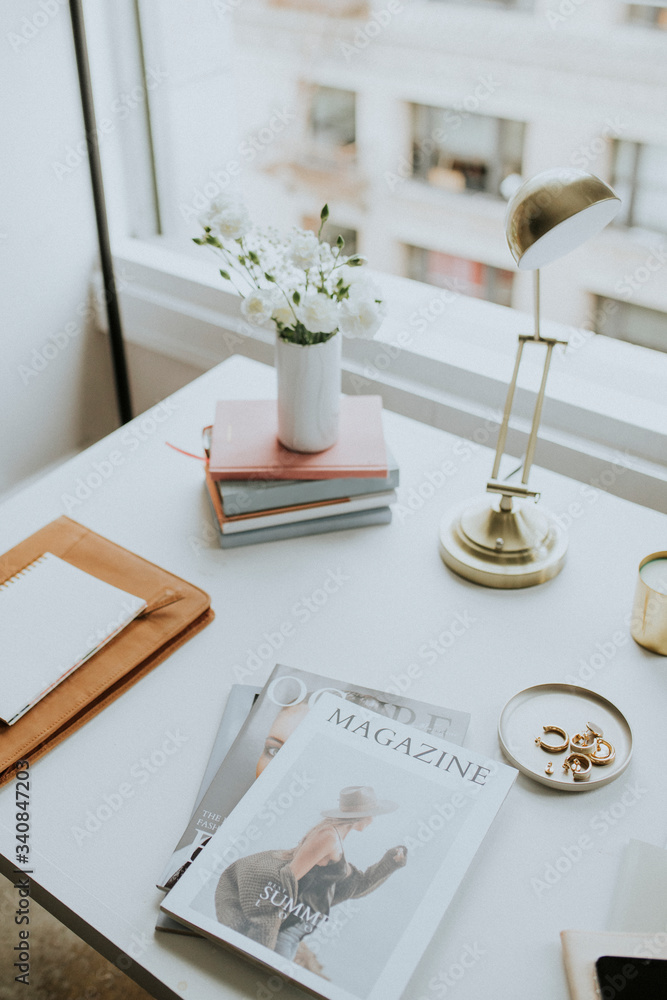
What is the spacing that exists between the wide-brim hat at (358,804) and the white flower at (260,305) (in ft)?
1.63

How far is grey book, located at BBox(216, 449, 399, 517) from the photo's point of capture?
3.34 ft

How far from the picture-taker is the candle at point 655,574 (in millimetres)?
874

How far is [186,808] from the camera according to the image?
0.75 meters

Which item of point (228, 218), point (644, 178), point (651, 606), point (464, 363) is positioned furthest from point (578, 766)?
point (644, 178)

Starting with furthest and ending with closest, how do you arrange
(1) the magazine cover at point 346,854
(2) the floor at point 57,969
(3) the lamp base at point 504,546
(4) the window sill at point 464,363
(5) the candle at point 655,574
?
(4) the window sill at point 464,363 < (2) the floor at point 57,969 < (3) the lamp base at point 504,546 < (5) the candle at point 655,574 < (1) the magazine cover at point 346,854

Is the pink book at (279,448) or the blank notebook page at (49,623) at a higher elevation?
the pink book at (279,448)

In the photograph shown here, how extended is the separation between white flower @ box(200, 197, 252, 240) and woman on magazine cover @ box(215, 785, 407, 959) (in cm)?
61

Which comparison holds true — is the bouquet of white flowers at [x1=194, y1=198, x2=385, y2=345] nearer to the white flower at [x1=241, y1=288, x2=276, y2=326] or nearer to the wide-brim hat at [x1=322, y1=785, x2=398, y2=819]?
the white flower at [x1=241, y1=288, x2=276, y2=326]

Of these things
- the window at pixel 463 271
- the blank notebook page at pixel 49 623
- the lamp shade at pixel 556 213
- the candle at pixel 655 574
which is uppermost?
the lamp shade at pixel 556 213

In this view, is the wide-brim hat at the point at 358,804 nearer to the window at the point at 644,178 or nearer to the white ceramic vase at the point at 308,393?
the white ceramic vase at the point at 308,393

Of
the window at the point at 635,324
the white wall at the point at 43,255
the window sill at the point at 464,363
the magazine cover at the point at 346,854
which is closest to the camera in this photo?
the magazine cover at the point at 346,854

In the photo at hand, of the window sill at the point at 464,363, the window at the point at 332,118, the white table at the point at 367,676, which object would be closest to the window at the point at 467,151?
the window at the point at 332,118

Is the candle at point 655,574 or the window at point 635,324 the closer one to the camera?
the candle at point 655,574

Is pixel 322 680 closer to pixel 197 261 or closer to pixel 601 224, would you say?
pixel 601 224
